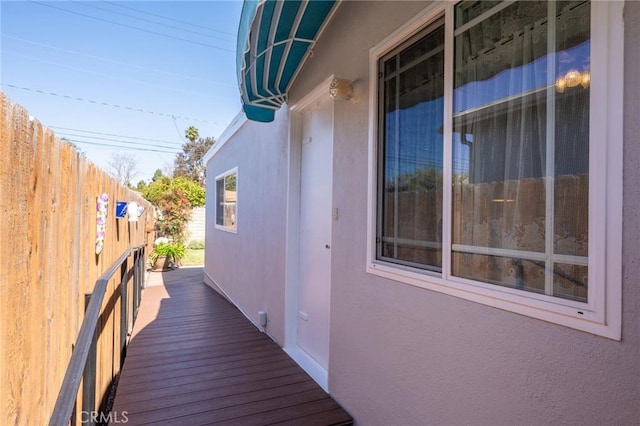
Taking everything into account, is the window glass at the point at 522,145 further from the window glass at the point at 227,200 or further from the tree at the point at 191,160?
the tree at the point at 191,160

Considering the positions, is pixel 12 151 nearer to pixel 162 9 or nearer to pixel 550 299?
pixel 550 299

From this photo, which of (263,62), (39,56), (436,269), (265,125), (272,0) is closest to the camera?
(436,269)

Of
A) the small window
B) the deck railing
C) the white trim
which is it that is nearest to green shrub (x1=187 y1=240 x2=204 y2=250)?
the white trim

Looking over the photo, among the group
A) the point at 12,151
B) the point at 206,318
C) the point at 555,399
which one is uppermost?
the point at 12,151

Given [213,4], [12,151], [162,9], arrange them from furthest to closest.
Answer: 1. [162,9]
2. [213,4]
3. [12,151]

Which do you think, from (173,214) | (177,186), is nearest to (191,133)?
(177,186)

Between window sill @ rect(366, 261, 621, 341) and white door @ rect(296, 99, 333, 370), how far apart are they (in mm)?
1280

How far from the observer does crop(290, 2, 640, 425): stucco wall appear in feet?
3.35

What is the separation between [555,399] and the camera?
1181 millimetres

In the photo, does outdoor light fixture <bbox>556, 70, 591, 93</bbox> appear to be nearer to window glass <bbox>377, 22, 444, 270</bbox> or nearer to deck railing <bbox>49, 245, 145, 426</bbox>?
window glass <bbox>377, 22, 444, 270</bbox>

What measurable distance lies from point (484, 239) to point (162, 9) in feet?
51.3

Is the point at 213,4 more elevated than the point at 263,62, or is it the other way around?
the point at 213,4

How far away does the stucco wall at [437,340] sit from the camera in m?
1.02

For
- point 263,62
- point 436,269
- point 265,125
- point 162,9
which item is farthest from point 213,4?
point 436,269
